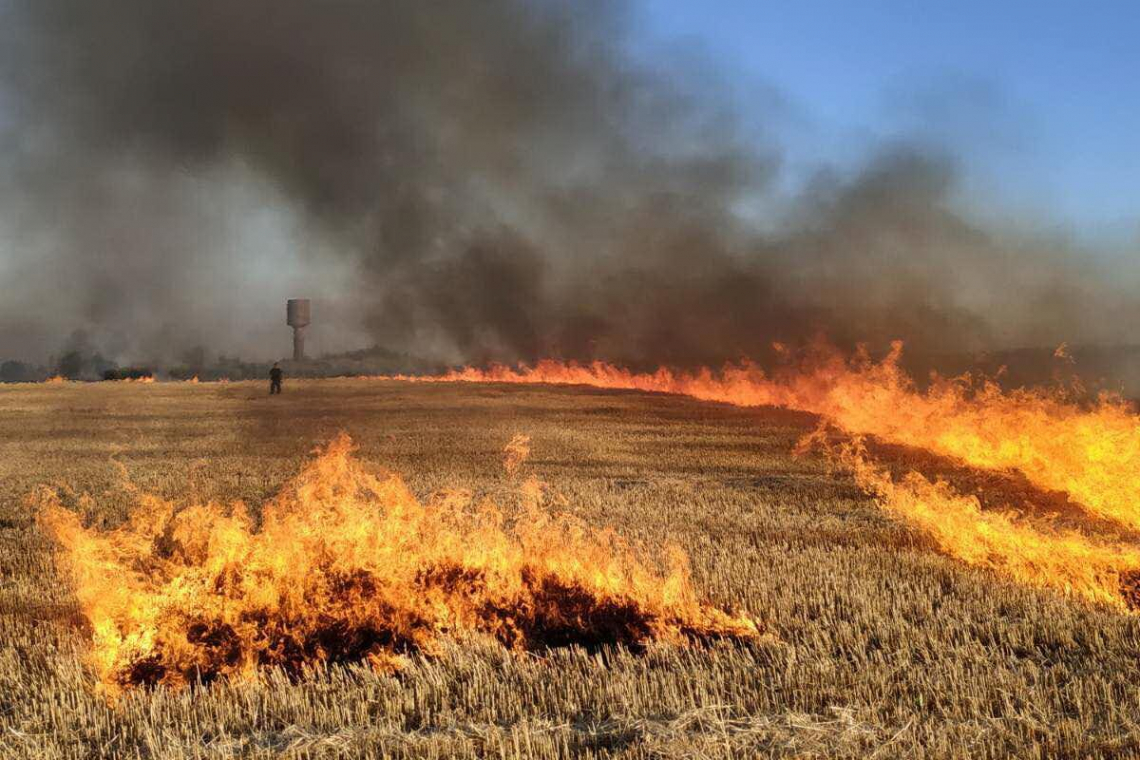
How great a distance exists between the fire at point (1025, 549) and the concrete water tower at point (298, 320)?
79.2 meters

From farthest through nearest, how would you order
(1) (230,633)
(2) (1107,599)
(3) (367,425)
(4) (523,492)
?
(3) (367,425) → (4) (523,492) → (2) (1107,599) → (1) (230,633)

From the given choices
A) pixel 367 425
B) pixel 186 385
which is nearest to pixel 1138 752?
pixel 367 425

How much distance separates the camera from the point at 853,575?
463 inches

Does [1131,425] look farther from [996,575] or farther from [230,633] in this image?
[230,633]

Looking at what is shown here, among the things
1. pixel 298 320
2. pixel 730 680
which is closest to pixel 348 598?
pixel 730 680

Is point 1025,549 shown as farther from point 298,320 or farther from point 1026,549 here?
point 298,320

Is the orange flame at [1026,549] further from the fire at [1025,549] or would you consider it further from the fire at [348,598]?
the fire at [348,598]

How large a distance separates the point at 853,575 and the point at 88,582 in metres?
8.54

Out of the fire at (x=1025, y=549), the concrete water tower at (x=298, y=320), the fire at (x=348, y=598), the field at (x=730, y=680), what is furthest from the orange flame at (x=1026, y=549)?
the concrete water tower at (x=298, y=320)

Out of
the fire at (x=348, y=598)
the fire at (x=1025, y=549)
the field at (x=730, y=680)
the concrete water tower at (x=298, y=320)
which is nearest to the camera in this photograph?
the field at (x=730, y=680)

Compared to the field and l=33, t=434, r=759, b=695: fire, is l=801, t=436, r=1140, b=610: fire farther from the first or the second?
l=33, t=434, r=759, b=695: fire

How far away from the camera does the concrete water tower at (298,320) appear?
91.1 metres

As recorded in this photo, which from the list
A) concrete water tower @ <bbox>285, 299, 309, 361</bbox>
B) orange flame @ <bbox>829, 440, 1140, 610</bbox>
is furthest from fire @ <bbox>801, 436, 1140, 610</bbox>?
concrete water tower @ <bbox>285, 299, 309, 361</bbox>

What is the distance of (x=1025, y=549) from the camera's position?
13.0m
